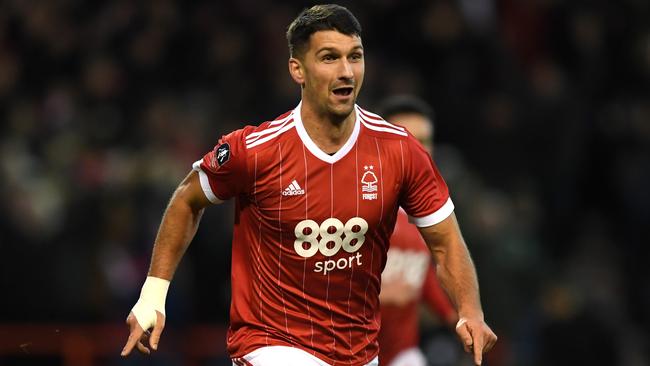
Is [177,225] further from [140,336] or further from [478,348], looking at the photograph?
[478,348]

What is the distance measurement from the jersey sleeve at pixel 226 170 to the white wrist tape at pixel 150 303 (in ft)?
1.50

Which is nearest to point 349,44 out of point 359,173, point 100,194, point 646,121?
point 359,173

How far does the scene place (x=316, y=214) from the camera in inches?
231

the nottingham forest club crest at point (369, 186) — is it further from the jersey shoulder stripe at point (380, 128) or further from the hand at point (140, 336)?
the hand at point (140, 336)

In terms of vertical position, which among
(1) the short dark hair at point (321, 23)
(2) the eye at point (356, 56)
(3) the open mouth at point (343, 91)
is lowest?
(3) the open mouth at point (343, 91)

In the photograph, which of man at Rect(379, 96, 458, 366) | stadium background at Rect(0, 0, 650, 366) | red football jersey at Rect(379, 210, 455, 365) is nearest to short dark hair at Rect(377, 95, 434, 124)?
man at Rect(379, 96, 458, 366)

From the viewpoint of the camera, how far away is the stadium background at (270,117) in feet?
36.9

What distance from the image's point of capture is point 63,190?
1175 centimetres

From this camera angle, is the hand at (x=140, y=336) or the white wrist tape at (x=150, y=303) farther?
the white wrist tape at (x=150, y=303)

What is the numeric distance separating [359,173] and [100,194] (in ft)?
19.3

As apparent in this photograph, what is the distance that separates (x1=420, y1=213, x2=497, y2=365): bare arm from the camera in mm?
5812

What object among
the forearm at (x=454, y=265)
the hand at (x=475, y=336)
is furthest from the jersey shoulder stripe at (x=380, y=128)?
the hand at (x=475, y=336)

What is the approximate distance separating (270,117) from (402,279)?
4.40 meters

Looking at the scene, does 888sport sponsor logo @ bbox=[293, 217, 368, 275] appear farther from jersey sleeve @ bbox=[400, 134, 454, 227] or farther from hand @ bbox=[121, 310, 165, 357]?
hand @ bbox=[121, 310, 165, 357]
